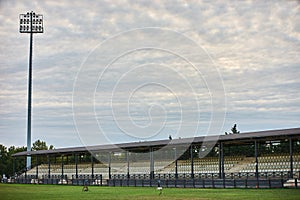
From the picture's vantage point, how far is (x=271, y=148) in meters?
70.2

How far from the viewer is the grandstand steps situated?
181 feet

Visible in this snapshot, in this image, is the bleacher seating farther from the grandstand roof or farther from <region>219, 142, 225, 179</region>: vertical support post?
the grandstand roof

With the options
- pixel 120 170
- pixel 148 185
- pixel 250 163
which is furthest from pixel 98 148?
pixel 250 163

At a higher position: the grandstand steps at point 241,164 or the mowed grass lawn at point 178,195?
the grandstand steps at point 241,164

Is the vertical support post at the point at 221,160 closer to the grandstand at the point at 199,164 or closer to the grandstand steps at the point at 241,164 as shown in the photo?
the grandstand at the point at 199,164

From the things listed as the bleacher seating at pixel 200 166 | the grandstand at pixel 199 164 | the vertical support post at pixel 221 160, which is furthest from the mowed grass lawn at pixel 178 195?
the bleacher seating at pixel 200 166

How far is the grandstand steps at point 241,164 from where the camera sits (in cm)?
5503

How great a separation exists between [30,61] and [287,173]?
53.8 meters

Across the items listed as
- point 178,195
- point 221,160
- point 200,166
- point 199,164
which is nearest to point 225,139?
point 221,160

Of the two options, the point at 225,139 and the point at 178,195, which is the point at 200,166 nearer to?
the point at 225,139

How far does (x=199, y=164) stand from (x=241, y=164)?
6680 mm

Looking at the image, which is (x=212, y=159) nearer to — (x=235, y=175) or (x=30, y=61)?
(x=235, y=175)

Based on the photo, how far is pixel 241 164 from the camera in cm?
5612

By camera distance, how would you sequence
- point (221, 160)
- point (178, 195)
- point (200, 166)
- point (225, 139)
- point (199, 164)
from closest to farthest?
1. point (178, 195)
2. point (225, 139)
3. point (221, 160)
4. point (200, 166)
5. point (199, 164)
